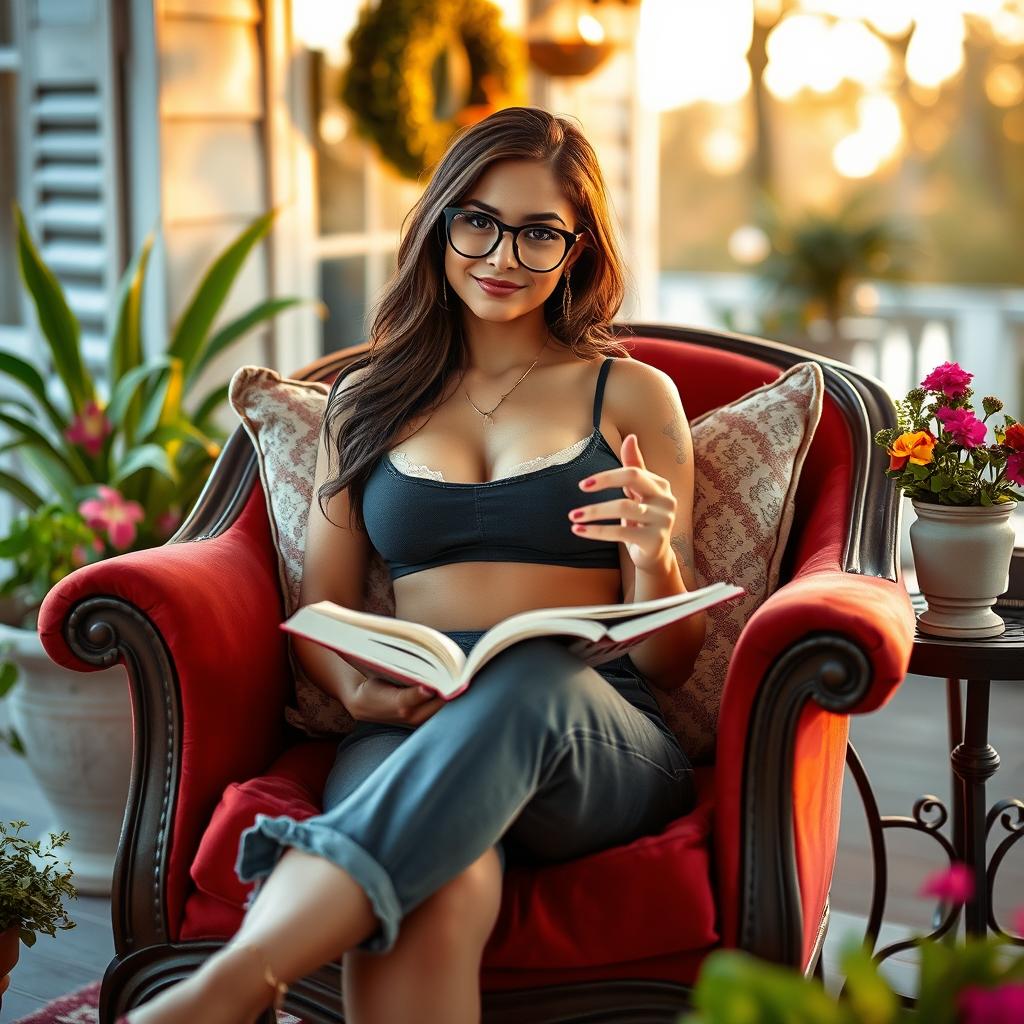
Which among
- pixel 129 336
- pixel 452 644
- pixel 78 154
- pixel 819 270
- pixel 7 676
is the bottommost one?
pixel 7 676

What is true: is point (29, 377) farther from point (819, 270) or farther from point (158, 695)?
point (819, 270)

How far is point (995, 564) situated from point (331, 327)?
2256mm

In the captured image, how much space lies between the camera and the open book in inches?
58.1

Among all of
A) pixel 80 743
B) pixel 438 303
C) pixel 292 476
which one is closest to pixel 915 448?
pixel 438 303

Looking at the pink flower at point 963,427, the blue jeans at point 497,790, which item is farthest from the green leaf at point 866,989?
the pink flower at point 963,427

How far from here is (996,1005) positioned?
86 cm

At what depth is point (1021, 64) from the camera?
1009 centimetres

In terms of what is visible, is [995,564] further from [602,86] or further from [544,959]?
[602,86]

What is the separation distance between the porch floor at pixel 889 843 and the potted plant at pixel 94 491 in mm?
230

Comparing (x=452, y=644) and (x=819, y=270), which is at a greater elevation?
(x=819, y=270)

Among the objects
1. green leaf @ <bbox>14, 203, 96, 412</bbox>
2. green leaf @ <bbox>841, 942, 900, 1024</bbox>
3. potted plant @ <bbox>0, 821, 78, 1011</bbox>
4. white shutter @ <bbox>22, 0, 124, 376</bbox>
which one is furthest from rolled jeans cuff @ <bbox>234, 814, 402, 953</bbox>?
white shutter @ <bbox>22, 0, 124, 376</bbox>

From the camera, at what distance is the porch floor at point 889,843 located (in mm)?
2199

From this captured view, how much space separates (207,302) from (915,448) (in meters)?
1.52

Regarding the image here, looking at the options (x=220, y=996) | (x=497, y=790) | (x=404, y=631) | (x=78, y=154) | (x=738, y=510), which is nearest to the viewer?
(x=220, y=996)
